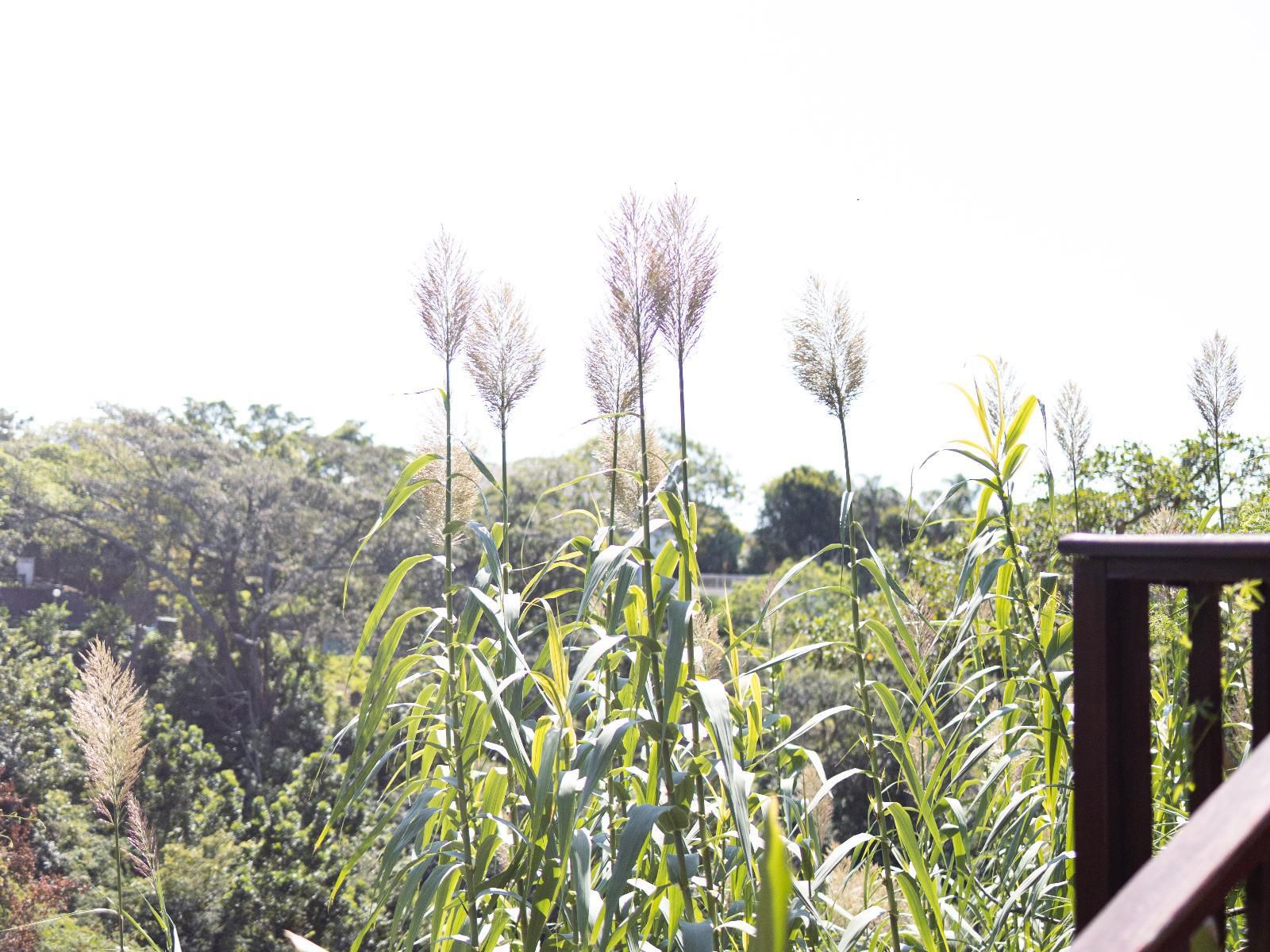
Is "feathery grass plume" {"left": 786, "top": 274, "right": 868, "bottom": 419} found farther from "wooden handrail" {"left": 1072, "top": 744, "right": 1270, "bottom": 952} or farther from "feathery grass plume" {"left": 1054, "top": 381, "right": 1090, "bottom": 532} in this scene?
"feathery grass plume" {"left": 1054, "top": 381, "right": 1090, "bottom": 532}

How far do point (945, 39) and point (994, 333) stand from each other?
2.30m

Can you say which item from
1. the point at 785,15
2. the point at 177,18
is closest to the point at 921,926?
the point at 785,15

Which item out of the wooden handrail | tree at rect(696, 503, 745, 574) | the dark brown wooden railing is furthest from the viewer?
tree at rect(696, 503, 745, 574)

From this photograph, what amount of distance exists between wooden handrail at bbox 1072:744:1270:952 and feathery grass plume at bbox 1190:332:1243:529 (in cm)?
264

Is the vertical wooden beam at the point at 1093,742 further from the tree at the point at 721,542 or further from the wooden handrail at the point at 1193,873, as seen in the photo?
the tree at the point at 721,542

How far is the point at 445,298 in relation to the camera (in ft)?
5.12

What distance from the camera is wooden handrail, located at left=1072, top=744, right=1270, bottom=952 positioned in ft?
1.71

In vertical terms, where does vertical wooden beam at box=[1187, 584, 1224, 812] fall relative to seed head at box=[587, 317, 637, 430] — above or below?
below

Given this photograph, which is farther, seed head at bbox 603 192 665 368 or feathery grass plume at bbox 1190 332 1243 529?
feathery grass plume at bbox 1190 332 1243 529

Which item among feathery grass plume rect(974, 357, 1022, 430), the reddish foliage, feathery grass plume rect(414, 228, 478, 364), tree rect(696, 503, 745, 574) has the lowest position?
the reddish foliage

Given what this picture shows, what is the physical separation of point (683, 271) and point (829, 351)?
33cm

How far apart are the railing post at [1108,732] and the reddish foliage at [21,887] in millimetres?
7283

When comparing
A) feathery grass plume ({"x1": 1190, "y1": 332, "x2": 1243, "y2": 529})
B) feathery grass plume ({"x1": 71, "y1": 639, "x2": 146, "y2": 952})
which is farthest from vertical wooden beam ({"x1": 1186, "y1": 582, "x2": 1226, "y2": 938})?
feathery grass plume ({"x1": 1190, "y1": 332, "x2": 1243, "y2": 529})

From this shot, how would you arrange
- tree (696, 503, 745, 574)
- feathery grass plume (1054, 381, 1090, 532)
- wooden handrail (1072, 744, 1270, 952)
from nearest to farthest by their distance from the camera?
wooden handrail (1072, 744, 1270, 952)
feathery grass plume (1054, 381, 1090, 532)
tree (696, 503, 745, 574)
